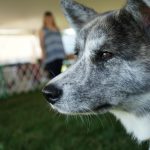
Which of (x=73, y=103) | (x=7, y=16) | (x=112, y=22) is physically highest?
(x=112, y=22)

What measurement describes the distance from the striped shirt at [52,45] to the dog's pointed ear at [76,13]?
15.1 feet

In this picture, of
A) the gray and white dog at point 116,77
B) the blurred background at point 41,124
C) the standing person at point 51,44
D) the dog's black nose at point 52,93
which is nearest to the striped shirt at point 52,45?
the standing person at point 51,44

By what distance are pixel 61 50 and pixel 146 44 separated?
5.59 metres

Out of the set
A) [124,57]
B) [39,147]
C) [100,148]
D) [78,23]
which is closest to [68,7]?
[78,23]

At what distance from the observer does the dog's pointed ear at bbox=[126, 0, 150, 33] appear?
301cm

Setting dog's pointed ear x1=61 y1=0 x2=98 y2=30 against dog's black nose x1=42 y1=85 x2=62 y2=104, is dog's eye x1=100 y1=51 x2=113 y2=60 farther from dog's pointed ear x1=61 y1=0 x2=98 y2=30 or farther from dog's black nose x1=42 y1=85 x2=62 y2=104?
dog's pointed ear x1=61 y1=0 x2=98 y2=30

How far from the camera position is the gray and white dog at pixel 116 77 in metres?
3.02

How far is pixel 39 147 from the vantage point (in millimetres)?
4965

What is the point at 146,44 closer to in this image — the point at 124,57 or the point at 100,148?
the point at 124,57

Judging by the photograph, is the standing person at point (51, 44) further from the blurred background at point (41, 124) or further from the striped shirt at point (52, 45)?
the blurred background at point (41, 124)

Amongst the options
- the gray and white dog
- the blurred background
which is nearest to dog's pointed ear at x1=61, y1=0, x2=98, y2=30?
the blurred background

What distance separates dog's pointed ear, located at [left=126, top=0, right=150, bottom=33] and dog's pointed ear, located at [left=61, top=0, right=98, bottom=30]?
2.10 feet

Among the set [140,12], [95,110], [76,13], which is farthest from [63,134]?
[140,12]

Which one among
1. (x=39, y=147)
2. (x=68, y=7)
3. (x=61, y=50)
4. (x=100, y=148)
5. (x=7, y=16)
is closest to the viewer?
(x=68, y=7)
